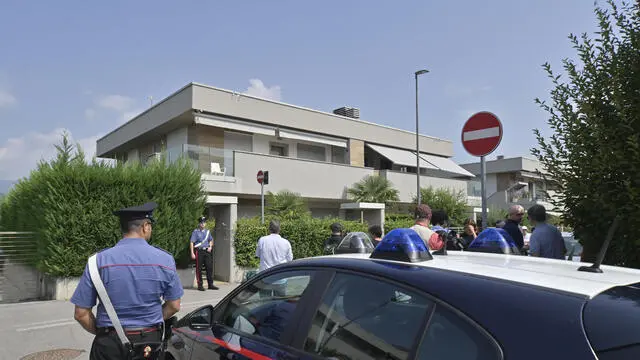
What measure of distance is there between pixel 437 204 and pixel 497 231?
20.7m

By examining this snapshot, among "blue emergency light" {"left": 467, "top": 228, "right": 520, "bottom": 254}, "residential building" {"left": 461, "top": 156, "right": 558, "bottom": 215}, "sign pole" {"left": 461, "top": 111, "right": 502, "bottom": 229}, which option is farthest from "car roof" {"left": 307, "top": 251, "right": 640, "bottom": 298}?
"residential building" {"left": 461, "top": 156, "right": 558, "bottom": 215}

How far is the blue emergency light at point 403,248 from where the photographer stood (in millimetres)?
2314

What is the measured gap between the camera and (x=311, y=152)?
2414 cm

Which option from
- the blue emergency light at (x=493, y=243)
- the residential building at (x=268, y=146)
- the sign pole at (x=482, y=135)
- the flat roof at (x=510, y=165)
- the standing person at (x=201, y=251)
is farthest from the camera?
the flat roof at (x=510, y=165)

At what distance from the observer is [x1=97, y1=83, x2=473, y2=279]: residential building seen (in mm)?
18391

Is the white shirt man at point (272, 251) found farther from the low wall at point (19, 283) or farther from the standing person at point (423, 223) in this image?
the low wall at point (19, 283)

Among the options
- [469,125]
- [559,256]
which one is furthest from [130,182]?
[559,256]

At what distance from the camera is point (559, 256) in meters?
5.66

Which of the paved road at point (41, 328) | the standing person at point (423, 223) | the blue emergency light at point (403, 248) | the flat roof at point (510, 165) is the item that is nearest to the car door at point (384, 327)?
the blue emergency light at point (403, 248)

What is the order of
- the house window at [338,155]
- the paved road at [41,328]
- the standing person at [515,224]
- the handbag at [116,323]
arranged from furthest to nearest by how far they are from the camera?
the house window at [338,155] → the standing person at [515,224] → the paved road at [41,328] → the handbag at [116,323]

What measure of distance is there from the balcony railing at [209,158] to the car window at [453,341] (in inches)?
574

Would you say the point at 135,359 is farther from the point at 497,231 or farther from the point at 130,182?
the point at 130,182

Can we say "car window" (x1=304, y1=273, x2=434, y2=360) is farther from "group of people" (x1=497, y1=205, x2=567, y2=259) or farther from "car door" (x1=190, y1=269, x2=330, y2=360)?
"group of people" (x1=497, y1=205, x2=567, y2=259)

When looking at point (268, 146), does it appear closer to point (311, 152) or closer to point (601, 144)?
point (311, 152)
